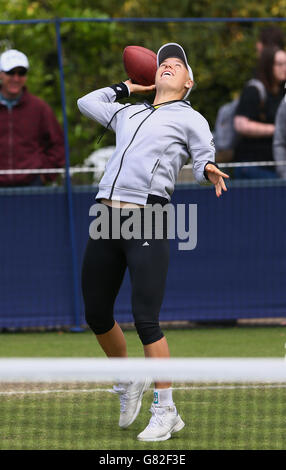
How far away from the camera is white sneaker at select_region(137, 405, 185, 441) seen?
19.0ft

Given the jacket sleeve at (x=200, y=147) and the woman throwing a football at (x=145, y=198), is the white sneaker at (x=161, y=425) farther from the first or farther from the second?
the jacket sleeve at (x=200, y=147)

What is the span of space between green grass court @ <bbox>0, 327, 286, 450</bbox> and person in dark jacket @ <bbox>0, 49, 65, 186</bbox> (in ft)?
6.64

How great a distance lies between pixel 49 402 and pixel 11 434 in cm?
112

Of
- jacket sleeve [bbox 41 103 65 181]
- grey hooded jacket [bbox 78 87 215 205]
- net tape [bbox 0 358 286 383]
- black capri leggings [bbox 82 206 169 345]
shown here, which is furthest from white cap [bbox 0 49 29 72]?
net tape [bbox 0 358 286 383]

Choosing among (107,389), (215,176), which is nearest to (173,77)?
(215,176)

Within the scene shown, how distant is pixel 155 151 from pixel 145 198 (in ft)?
0.87

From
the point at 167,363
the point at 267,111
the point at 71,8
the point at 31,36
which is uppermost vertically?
the point at 71,8

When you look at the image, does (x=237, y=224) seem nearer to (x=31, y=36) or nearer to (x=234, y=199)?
(x=234, y=199)

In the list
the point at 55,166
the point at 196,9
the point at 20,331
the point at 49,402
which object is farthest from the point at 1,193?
the point at 196,9

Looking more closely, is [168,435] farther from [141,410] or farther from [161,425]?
[141,410]

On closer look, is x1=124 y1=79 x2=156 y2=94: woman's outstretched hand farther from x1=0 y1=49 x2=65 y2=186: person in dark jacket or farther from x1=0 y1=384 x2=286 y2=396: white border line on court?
x1=0 y1=49 x2=65 y2=186: person in dark jacket

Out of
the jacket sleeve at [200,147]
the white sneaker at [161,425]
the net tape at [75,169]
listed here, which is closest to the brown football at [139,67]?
the jacket sleeve at [200,147]

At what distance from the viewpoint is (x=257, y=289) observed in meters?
10.7

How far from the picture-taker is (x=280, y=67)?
10383mm
